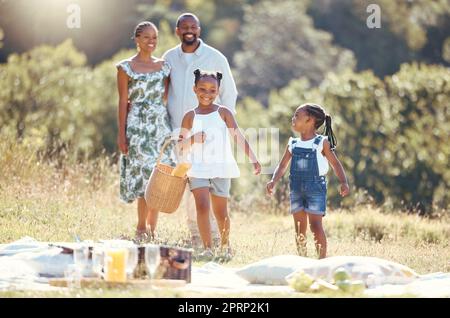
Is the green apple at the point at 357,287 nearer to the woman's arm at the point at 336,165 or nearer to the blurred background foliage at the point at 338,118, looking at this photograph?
the woman's arm at the point at 336,165

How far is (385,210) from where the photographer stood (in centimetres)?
1466

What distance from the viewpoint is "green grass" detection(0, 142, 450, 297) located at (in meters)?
9.88

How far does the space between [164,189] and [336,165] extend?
1393 mm

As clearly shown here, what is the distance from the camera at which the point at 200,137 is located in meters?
9.02

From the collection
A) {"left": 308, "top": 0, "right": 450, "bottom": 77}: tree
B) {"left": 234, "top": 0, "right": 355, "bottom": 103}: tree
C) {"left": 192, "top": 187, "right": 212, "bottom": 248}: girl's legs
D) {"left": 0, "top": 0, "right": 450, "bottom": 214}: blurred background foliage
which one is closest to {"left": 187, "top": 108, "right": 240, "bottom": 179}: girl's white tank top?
{"left": 192, "top": 187, "right": 212, "bottom": 248}: girl's legs

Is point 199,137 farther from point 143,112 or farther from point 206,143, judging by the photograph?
point 143,112

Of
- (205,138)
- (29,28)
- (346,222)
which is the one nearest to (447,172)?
(346,222)

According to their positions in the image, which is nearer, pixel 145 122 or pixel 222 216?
pixel 222 216

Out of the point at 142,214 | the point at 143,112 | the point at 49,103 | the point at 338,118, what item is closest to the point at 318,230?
the point at 142,214

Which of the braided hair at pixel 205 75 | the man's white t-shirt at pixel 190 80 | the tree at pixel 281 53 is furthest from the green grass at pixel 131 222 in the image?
the tree at pixel 281 53

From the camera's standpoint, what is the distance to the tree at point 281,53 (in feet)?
148

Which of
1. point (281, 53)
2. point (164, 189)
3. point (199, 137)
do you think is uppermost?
point (281, 53)

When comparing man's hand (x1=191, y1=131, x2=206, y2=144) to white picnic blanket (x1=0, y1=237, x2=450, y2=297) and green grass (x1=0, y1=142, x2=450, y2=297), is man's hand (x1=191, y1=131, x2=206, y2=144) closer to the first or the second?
green grass (x1=0, y1=142, x2=450, y2=297)
